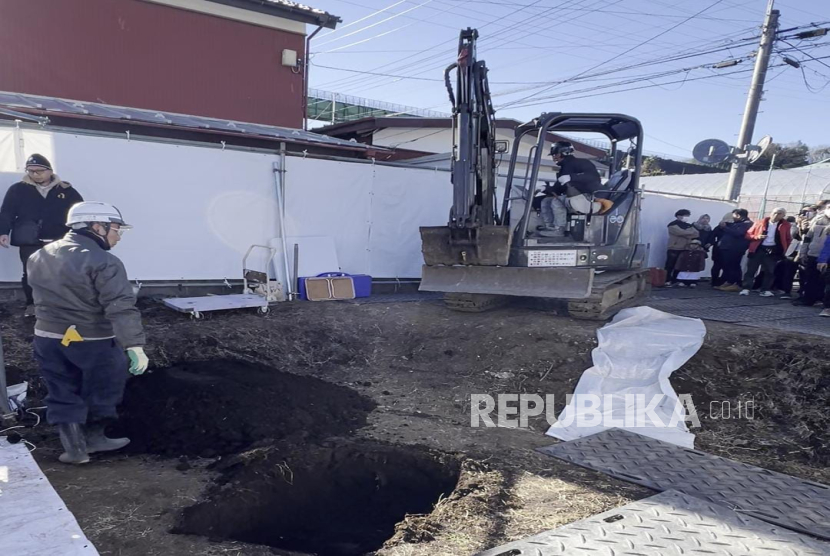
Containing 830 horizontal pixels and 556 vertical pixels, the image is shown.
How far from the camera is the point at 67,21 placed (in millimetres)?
12219

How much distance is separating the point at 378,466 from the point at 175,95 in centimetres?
1209

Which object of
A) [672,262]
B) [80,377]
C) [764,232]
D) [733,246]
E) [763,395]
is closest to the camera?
[80,377]

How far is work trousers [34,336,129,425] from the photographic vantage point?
401 centimetres

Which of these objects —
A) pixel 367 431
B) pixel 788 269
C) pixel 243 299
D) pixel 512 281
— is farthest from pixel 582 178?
pixel 788 269

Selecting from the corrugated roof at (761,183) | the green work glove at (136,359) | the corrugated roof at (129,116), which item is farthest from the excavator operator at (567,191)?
the corrugated roof at (761,183)

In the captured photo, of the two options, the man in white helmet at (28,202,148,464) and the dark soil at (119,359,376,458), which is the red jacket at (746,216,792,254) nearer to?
the dark soil at (119,359,376,458)

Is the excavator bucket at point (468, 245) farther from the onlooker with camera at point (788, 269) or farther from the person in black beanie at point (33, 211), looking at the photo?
A: the onlooker with camera at point (788, 269)

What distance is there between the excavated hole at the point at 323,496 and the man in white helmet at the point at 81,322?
3.66 ft

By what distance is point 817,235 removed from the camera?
8.47m

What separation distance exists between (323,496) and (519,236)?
14.6ft

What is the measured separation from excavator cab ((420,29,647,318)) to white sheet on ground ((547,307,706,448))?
77 centimetres

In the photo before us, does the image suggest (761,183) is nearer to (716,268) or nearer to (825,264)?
(716,268)

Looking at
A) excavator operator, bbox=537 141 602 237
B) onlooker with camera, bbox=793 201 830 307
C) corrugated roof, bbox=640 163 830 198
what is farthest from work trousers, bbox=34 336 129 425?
corrugated roof, bbox=640 163 830 198

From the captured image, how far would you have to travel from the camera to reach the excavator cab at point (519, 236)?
7.05 metres
